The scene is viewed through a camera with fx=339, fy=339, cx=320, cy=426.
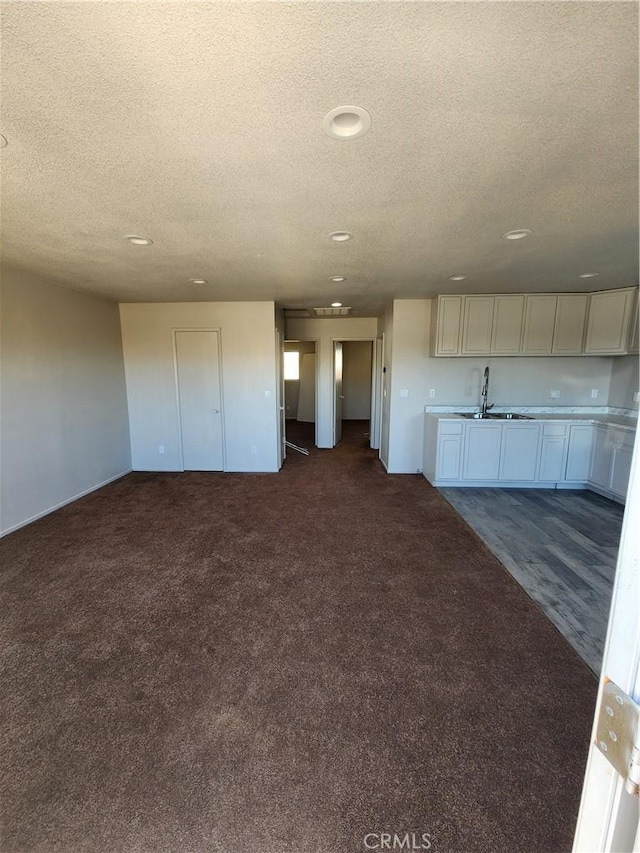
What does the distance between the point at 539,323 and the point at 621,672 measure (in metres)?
4.72

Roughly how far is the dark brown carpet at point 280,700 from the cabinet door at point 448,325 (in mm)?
2490

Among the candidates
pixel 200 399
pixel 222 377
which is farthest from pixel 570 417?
pixel 200 399

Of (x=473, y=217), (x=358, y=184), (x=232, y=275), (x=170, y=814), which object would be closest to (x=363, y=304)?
(x=232, y=275)

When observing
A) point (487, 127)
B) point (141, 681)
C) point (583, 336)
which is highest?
point (487, 127)

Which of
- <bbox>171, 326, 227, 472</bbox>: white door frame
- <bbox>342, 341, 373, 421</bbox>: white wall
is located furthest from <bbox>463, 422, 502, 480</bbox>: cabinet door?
<bbox>342, 341, 373, 421</bbox>: white wall

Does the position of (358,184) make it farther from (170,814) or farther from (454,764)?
(170,814)

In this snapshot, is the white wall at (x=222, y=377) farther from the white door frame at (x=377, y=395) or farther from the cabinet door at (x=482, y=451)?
the cabinet door at (x=482, y=451)

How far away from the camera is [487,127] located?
1.31 metres

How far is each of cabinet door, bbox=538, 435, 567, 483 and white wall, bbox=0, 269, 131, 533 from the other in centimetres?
561

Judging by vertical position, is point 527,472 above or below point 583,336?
below

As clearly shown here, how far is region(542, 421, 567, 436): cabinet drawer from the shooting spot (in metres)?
4.08

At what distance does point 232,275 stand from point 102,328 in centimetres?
227

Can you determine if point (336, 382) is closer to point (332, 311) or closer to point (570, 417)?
point (332, 311)

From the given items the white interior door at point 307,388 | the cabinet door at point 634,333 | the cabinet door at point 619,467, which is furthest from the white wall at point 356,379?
the cabinet door at point 619,467
